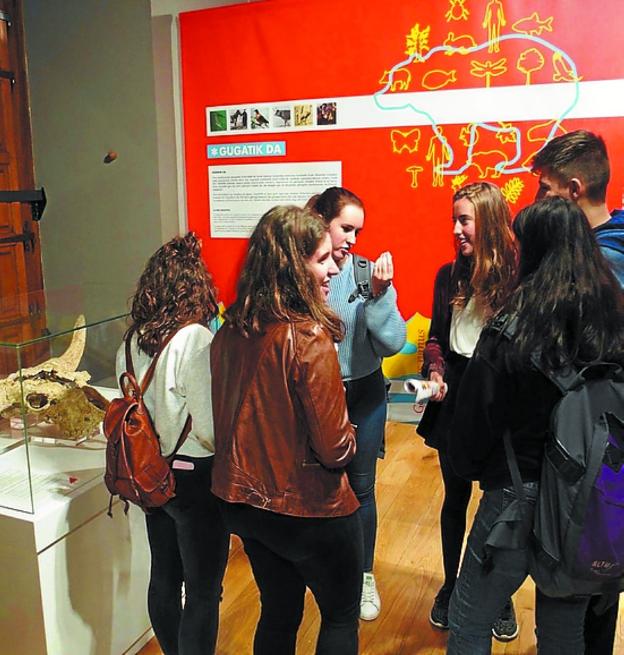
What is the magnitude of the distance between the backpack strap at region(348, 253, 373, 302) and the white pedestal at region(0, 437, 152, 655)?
0.91 metres

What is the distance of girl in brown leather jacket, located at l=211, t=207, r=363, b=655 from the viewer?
4.37ft

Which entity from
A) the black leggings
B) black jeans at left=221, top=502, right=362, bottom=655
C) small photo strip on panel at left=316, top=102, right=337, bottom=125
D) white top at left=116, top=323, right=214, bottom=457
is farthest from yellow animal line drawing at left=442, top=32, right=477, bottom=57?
black jeans at left=221, top=502, right=362, bottom=655

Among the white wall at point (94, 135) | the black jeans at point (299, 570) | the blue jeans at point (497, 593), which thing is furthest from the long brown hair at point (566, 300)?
the white wall at point (94, 135)

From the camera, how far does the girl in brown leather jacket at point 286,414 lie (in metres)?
1.33

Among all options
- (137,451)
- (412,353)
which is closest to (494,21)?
(412,353)

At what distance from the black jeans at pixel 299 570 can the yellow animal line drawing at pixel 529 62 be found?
2731mm

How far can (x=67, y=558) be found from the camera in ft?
5.82

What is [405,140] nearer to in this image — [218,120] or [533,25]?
[533,25]

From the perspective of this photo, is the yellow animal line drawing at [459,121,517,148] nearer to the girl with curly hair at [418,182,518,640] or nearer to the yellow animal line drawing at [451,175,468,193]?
the yellow animal line drawing at [451,175,468,193]

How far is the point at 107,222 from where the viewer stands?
4.21m

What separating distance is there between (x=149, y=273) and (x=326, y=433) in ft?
1.96

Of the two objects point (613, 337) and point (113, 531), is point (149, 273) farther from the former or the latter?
point (613, 337)

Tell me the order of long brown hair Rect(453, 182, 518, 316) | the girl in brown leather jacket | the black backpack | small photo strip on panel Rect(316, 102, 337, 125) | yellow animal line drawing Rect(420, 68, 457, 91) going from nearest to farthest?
the black backpack → the girl in brown leather jacket → long brown hair Rect(453, 182, 518, 316) → yellow animal line drawing Rect(420, 68, 457, 91) → small photo strip on panel Rect(316, 102, 337, 125)

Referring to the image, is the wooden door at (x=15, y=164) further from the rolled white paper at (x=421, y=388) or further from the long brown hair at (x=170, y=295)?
the rolled white paper at (x=421, y=388)
